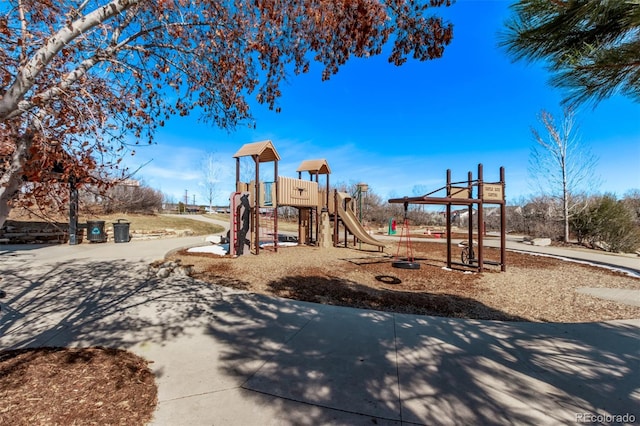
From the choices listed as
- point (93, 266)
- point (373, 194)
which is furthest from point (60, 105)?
point (373, 194)

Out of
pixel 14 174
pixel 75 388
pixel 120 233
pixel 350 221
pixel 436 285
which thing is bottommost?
pixel 436 285

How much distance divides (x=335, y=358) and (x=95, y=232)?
51.6 feet

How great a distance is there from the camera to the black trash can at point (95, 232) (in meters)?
14.6

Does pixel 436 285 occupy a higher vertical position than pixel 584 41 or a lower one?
lower

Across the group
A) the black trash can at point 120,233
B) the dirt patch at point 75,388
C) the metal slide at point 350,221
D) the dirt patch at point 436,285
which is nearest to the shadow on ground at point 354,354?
the dirt patch at point 75,388

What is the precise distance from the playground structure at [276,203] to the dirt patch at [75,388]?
26.9ft

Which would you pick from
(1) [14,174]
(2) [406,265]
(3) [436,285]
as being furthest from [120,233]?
(3) [436,285]

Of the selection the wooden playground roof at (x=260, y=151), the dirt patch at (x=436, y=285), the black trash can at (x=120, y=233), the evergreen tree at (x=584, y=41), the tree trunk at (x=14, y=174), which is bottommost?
the dirt patch at (x=436, y=285)

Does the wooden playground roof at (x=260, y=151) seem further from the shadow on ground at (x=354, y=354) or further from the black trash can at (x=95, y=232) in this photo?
the black trash can at (x=95, y=232)

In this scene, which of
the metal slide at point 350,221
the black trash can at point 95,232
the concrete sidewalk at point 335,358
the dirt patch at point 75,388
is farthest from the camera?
the black trash can at point 95,232

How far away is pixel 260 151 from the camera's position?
39.7 ft

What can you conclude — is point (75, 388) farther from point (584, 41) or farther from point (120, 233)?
point (120, 233)

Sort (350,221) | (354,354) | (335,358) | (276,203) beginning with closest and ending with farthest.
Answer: (335,358) → (354,354) → (276,203) → (350,221)

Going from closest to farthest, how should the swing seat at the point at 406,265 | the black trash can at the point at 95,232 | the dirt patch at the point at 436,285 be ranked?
1. the dirt patch at the point at 436,285
2. the swing seat at the point at 406,265
3. the black trash can at the point at 95,232
